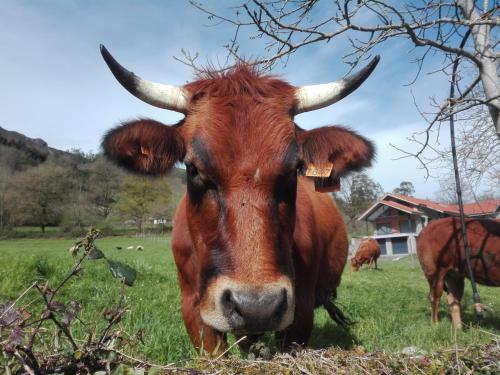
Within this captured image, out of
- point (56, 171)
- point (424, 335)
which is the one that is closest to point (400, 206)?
point (424, 335)

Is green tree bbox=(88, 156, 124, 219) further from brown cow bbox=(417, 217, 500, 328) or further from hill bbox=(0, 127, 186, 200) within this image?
brown cow bbox=(417, 217, 500, 328)

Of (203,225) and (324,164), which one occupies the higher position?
(324,164)

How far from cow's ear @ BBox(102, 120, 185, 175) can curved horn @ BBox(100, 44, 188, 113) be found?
0.60ft

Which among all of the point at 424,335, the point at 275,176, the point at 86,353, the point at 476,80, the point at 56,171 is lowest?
the point at 424,335

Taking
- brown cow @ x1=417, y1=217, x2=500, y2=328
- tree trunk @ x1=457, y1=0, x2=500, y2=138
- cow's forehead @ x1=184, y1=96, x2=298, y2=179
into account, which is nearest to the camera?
cow's forehead @ x1=184, y1=96, x2=298, y2=179

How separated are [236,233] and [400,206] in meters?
39.1

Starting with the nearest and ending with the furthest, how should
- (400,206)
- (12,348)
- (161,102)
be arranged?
(12,348) → (161,102) → (400,206)

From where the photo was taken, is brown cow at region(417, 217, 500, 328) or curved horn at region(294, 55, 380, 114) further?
Answer: brown cow at region(417, 217, 500, 328)

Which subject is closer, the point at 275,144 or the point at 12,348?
the point at 12,348

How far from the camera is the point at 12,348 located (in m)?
1.22

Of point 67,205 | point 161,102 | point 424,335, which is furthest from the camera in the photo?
point 67,205

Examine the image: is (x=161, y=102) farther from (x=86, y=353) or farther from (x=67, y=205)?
(x=67, y=205)

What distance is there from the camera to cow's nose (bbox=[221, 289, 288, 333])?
1.96 meters

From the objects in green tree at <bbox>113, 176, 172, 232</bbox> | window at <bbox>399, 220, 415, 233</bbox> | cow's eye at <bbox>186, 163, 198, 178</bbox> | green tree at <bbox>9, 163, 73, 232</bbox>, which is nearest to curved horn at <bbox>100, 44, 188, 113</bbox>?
cow's eye at <bbox>186, 163, 198, 178</bbox>
